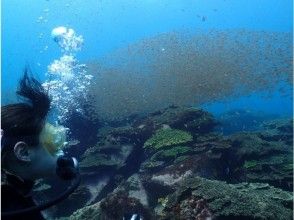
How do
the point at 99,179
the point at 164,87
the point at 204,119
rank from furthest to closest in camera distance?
the point at 164,87
the point at 204,119
the point at 99,179

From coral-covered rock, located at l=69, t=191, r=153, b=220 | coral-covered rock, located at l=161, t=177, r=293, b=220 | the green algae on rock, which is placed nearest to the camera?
coral-covered rock, located at l=161, t=177, r=293, b=220

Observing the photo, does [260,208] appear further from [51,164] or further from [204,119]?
[204,119]

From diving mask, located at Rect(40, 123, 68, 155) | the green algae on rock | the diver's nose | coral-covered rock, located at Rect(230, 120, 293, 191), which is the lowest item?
the diver's nose

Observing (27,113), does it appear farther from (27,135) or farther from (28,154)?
(28,154)

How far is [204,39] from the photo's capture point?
22422 millimetres

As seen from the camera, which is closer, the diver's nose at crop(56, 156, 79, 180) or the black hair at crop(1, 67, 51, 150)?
the black hair at crop(1, 67, 51, 150)

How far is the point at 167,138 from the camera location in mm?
11586

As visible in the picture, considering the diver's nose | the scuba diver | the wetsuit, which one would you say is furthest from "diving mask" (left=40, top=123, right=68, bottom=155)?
the wetsuit

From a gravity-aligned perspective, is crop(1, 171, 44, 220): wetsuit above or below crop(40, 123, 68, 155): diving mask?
below

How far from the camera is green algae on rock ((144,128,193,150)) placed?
1124cm

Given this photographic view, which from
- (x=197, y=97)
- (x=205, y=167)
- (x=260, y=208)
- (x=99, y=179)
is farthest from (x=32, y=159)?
(x=197, y=97)

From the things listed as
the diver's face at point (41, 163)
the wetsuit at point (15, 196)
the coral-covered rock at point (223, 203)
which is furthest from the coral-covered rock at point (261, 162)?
the wetsuit at point (15, 196)

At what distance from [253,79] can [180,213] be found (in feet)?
48.3

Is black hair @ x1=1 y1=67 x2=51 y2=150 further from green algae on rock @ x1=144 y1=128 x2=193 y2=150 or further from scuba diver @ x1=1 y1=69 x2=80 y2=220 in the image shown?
green algae on rock @ x1=144 y1=128 x2=193 y2=150
